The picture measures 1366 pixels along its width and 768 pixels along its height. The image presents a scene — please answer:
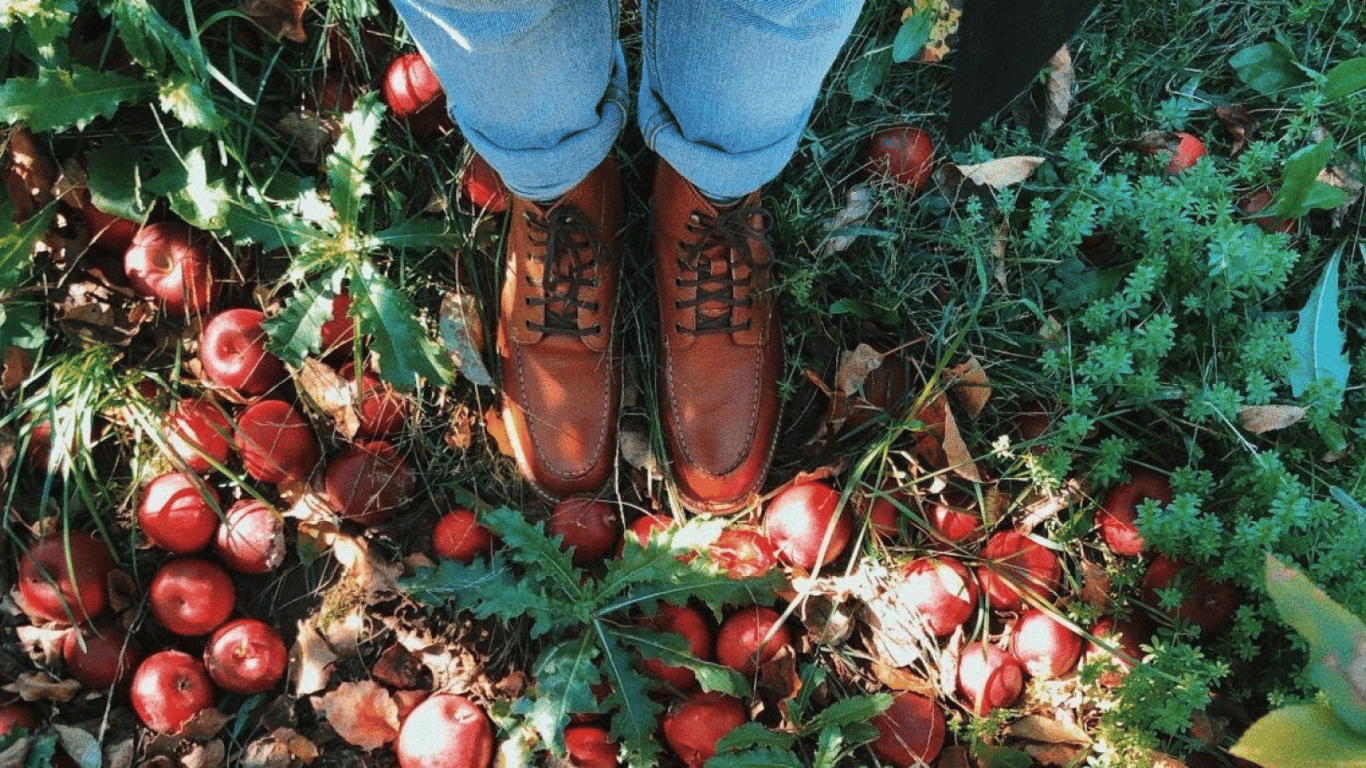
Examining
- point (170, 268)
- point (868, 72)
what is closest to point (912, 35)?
point (868, 72)

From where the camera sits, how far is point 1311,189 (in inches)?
85.4

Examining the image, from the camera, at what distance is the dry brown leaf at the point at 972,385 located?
2.11m

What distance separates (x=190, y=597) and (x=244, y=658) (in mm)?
160

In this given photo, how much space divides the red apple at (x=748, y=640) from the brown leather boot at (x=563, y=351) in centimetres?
41

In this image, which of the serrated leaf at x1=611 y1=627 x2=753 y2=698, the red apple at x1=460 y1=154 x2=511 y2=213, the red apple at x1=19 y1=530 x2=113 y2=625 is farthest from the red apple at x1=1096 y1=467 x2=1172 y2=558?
the red apple at x1=19 y1=530 x2=113 y2=625

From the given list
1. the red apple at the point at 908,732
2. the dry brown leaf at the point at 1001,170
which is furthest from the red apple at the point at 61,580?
the dry brown leaf at the point at 1001,170

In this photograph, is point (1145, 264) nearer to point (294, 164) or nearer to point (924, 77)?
point (924, 77)

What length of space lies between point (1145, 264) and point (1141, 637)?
724 mm

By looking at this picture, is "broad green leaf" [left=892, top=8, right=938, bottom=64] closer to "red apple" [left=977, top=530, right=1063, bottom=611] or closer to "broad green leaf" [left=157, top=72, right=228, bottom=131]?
"red apple" [left=977, top=530, right=1063, bottom=611]

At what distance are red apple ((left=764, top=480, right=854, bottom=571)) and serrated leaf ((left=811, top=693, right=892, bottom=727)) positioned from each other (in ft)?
0.93

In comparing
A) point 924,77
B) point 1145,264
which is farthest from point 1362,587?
point 924,77

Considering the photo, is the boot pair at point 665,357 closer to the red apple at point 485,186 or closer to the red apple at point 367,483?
the red apple at point 485,186

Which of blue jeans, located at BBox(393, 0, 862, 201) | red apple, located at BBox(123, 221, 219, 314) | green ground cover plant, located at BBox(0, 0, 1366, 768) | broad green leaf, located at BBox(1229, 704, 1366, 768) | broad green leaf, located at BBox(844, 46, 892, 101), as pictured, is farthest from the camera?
broad green leaf, located at BBox(844, 46, 892, 101)

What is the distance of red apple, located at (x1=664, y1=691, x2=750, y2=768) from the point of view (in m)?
1.88
